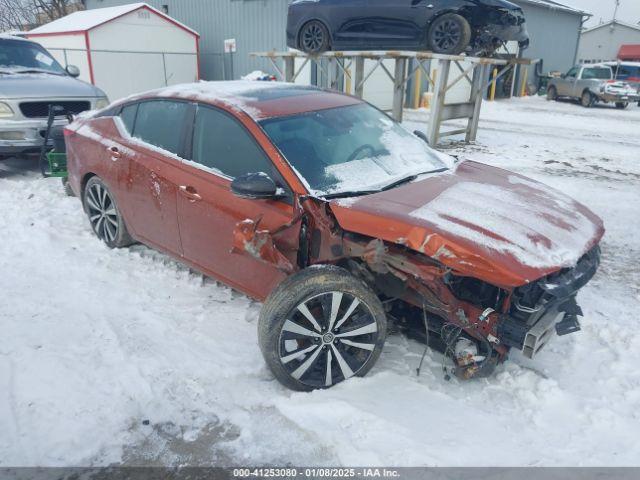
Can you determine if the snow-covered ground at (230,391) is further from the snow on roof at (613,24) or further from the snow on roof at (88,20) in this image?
the snow on roof at (613,24)

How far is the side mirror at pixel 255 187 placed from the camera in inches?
115

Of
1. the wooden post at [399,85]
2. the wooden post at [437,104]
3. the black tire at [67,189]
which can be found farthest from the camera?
the wooden post at [399,85]

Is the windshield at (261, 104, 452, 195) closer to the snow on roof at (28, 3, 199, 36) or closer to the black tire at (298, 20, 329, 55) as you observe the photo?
the black tire at (298, 20, 329, 55)

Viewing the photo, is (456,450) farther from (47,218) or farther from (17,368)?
(47,218)

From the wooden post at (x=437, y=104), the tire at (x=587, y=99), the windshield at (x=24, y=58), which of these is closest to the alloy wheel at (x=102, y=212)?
the windshield at (x=24, y=58)

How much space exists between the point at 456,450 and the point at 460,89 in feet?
69.0

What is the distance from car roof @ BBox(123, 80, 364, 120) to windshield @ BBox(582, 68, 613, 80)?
69.0 feet

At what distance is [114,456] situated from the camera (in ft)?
7.95

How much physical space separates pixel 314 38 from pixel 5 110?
637 cm

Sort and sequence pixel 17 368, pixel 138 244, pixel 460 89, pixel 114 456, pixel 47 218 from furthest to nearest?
1. pixel 460 89
2. pixel 47 218
3. pixel 138 244
4. pixel 17 368
5. pixel 114 456

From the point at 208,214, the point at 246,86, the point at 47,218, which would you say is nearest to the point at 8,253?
the point at 47,218

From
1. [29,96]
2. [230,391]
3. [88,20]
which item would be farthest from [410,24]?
[88,20]

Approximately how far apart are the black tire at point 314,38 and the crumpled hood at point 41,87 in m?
4.97

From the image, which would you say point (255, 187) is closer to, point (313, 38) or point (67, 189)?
point (67, 189)
